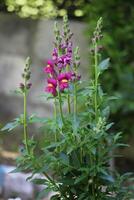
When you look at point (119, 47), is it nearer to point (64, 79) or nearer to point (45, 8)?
point (45, 8)

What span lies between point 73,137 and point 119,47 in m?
2.41

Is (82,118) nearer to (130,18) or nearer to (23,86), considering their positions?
(23,86)

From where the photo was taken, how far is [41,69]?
5.15m

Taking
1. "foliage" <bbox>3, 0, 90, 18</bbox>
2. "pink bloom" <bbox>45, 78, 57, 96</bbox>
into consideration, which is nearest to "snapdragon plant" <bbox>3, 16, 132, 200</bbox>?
"pink bloom" <bbox>45, 78, 57, 96</bbox>

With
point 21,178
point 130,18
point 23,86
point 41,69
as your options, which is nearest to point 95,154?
point 23,86

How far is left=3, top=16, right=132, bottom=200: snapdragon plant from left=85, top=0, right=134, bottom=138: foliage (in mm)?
2060

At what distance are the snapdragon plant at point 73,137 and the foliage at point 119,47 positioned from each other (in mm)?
2060

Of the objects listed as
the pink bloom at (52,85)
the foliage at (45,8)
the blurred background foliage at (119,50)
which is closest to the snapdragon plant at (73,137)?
the pink bloom at (52,85)

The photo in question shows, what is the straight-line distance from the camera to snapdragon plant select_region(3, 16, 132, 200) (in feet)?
7.73

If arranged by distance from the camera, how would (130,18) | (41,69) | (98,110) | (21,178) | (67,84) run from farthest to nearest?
(41,69), (130,18), (21,178), (98,110), (67,84)

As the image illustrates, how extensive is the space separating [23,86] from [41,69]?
8.97ft

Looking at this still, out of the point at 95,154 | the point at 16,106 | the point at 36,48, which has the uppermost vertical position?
the point at 36,48

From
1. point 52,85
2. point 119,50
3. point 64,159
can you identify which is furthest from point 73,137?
point 119,50

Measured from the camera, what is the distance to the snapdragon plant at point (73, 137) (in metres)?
2.36
